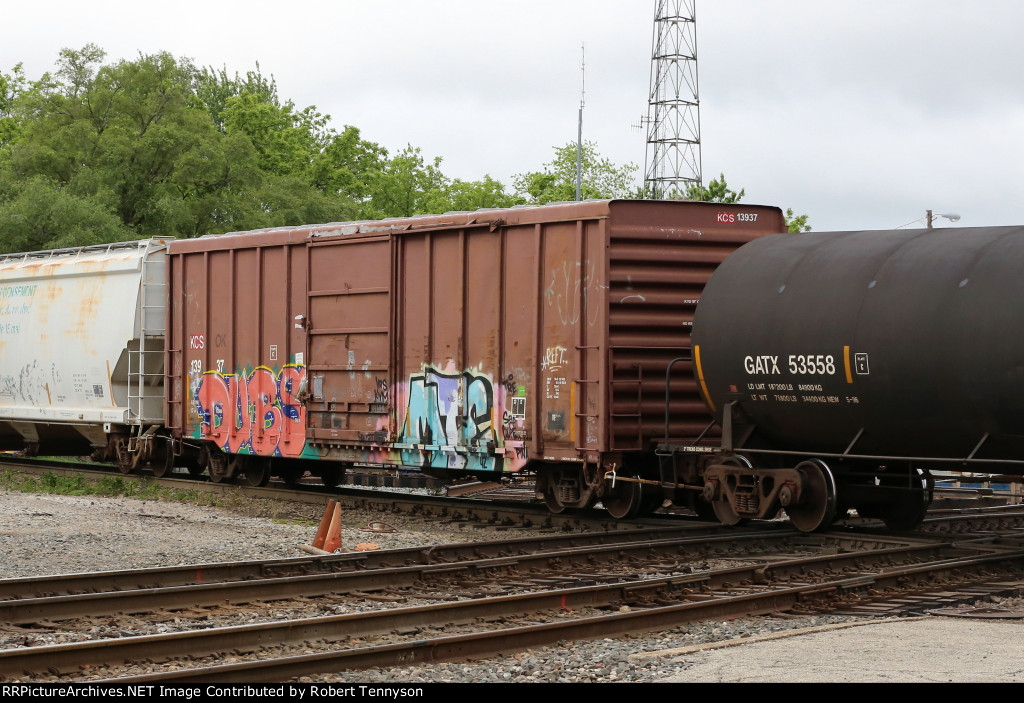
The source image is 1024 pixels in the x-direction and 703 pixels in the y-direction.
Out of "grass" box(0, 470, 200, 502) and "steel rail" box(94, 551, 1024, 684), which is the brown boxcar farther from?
"steel rail" box(94, 551, 1024, 684)

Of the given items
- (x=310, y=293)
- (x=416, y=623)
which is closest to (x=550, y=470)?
(x=310, y=293)

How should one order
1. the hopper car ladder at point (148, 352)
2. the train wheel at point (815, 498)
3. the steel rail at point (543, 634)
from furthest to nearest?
1. the hopper car ladder at point (148, 352)
2. the train wheel at point (815, 498)
3. the steel rail at point (543, 634)

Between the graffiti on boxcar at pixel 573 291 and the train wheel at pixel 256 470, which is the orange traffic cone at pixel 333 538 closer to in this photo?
the graffiti on boxcar at pixel 573 291

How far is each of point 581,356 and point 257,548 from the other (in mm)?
4151

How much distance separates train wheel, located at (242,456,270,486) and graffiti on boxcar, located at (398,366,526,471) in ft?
12.5

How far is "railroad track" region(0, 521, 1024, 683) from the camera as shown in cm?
718

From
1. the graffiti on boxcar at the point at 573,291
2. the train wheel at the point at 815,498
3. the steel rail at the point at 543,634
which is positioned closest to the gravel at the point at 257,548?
the steel rail at the point at 543,634

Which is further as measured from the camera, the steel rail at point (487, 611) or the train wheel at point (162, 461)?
the train wheel at point (162, 461)

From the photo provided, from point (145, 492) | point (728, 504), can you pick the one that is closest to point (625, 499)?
point (728, 504)

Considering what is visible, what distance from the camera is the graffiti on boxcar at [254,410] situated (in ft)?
57.2

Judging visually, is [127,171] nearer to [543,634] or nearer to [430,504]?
[430,504]

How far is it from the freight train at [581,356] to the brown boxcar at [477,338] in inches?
1.2

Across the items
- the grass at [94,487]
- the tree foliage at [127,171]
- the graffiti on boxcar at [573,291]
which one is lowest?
the grass at [94,487]

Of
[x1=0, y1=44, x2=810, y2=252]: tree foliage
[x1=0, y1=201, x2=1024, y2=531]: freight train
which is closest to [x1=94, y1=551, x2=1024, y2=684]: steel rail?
[x1=0, y1=201, x2=1024, y2=531]: freight train
